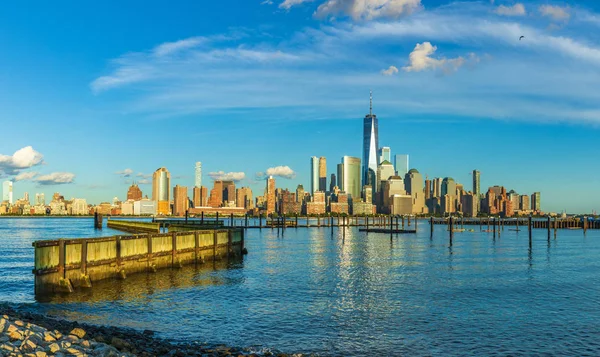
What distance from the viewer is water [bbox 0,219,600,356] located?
23578mm

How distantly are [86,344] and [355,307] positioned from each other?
58.6ft

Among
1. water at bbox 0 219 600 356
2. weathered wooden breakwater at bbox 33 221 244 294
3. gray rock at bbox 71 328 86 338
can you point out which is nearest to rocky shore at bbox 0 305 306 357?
gray rock at bbox 71 328 86 338

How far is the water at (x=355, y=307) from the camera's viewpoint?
23578 millimetres

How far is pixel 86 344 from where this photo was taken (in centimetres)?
1791

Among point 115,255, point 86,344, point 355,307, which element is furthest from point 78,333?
point 115,255

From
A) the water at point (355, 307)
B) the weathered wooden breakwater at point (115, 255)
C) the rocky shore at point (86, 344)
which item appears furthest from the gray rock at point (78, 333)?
the weathered wooden breakwater at point (115, 255)

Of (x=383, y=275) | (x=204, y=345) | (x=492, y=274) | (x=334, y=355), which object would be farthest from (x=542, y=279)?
(x=204, y=345)

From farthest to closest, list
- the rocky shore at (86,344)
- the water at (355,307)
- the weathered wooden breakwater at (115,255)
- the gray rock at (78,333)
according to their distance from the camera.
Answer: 1. the weathered wooden breakwater at (115,255)
2. the water at (355,307)
3. the gray rock at (78,333)
4. the rocky shore at (86,344)

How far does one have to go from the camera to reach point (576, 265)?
193 ft

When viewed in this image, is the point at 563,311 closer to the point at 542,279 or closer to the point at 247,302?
the point at 542,279

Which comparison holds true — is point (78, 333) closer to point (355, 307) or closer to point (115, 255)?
point (355, 307)

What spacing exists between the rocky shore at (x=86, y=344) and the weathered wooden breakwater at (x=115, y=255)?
31.6ft

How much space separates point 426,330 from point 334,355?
6602 mm

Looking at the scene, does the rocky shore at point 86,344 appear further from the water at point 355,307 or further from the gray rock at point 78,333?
the water at point 355,307
